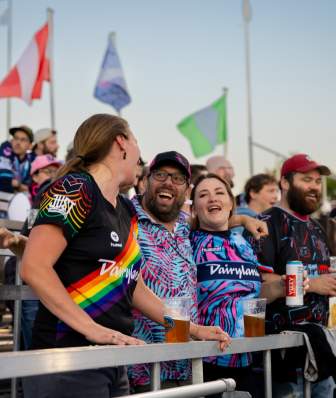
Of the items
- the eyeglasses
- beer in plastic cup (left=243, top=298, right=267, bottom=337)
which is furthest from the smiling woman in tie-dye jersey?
beer in plastic cup (left=243, top=298, right=267, bottom=337)

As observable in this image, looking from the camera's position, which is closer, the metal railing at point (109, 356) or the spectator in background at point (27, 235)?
the metal railing at point (109, 356)

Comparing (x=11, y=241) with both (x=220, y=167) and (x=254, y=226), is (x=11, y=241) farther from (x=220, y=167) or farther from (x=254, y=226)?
(x=220, y=167)

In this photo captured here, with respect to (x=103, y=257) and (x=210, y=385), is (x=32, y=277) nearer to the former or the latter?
(x=103, y=257)

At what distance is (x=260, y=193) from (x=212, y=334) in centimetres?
455

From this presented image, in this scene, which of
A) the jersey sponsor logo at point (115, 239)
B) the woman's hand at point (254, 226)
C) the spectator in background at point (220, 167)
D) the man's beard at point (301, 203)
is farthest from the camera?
the spectator in background at point (220, 167)

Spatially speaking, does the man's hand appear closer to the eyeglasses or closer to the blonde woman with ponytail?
the eyeglasses

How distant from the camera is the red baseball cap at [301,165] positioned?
4926 mm

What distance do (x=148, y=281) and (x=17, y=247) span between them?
894 millimetres

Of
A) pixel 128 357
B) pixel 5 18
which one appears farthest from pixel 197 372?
pixel 5 18

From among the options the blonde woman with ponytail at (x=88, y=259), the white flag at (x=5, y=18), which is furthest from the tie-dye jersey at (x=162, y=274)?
the white flag at (x=5, y=18)

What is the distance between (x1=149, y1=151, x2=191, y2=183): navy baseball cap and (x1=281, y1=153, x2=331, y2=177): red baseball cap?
3.46 ft

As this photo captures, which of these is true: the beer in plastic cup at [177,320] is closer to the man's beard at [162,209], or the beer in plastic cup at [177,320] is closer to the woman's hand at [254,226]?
the man's beard at [162,209]

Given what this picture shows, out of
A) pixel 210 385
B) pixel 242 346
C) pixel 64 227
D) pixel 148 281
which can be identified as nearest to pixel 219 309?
pixel 148 281

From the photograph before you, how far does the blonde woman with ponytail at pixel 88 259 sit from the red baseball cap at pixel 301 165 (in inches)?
86.3
